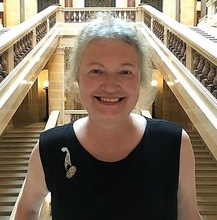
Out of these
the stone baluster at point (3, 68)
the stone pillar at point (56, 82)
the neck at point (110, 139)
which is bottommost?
the stone pillar at point (56, 82)

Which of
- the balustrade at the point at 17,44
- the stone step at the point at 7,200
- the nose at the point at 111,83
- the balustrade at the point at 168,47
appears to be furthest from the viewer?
the stone step at the point at 7,200

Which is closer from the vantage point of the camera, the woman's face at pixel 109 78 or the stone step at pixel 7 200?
the woman's face at pixel 109 78

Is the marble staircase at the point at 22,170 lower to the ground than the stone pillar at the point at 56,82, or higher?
lower

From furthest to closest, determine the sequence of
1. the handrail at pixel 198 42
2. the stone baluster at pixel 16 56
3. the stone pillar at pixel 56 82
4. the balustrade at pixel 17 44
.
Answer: the stone pillar at pixel 56 82
the stone baluster at pixel 16 56
the balustrade at pixel 17 44
the handrail at pixel 198 42

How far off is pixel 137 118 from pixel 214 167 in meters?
7.82

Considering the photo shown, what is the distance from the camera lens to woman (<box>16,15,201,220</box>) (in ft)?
4.42

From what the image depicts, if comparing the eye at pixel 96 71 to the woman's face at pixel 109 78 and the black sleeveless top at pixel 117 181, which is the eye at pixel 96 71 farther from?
the black sleeveless top at pixel 117 181

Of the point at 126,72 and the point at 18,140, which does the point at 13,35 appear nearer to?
the point at 18,140

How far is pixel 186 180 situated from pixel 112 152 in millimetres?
245

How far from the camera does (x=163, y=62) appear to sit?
28.8 feet

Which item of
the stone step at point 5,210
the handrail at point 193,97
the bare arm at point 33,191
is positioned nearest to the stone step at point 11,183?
the stone step at point 5,210

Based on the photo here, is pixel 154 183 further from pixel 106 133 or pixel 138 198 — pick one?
pixel 106 133

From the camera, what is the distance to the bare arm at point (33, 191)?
1.45 metres

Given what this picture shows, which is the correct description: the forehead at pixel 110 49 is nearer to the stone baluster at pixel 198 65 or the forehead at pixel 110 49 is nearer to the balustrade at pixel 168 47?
the balustrade at pixel 168 47
